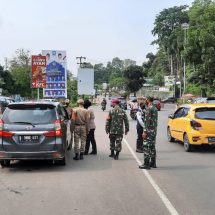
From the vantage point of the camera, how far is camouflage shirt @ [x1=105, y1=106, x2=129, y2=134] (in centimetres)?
1349

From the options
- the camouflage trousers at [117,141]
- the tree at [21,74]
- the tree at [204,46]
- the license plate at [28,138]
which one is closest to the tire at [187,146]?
the camouflage trousers at [117,141]

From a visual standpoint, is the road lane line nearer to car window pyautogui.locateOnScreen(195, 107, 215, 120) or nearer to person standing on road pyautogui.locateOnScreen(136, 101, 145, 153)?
person standing on road pyautogui.locateOnScreen(136, 101, 145, 153)

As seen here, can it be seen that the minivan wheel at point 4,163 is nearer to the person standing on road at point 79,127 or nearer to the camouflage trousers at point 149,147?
the person standing on road at point 79,127

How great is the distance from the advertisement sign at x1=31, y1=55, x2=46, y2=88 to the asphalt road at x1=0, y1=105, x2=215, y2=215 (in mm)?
10714

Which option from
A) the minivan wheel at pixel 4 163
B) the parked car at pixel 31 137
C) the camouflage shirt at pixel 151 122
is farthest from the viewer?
the minivan wheel at pixel 4 163

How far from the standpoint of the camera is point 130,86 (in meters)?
128

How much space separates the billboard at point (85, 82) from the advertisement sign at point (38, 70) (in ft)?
136

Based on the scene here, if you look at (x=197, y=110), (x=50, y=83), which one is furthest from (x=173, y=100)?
(x=197, y=110)

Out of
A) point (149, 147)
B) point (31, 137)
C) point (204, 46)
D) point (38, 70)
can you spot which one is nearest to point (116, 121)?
point (149, 147)

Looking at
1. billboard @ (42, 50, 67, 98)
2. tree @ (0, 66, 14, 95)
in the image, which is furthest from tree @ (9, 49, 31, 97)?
billboard @ (42, 50, 67, 98)

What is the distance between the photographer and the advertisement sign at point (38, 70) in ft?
77.6

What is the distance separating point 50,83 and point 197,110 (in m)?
12.8

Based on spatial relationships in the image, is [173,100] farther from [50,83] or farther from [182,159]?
[182,159]

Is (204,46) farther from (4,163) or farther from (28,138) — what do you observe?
(28,138)
